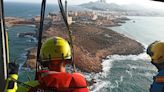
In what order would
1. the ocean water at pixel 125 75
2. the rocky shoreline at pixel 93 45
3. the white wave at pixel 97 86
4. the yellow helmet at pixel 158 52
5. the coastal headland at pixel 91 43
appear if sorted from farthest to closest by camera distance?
the coastal headland at pixel 91 43 → the rocky shoreline at pixel 93 45 → the ocean water at pixel 125 75 → the white wave at pixel 97 86 → the yellow helmet at pixel 158 52

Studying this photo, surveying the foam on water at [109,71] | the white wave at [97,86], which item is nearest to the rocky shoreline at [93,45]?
the foam on water at [109,71]

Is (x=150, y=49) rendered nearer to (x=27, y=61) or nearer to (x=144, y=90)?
(x=144, y=90)

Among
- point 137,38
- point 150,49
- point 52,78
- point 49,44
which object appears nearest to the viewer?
point 52,78

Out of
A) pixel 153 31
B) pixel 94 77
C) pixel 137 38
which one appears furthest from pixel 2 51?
Answer: pixel 153 31

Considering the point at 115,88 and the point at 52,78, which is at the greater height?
the point at 52,78

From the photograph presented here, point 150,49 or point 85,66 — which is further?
point 85,66

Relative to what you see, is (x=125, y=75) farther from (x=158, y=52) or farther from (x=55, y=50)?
(x=55, y=50)

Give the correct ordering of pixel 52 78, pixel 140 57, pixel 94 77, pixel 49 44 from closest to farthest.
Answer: pixel 52 78 < pixel 49 44 < pixel 94 77 < pixel 140 57

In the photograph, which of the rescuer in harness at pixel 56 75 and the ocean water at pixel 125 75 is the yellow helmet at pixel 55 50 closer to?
the rescuer in harness at pixel 56 75
